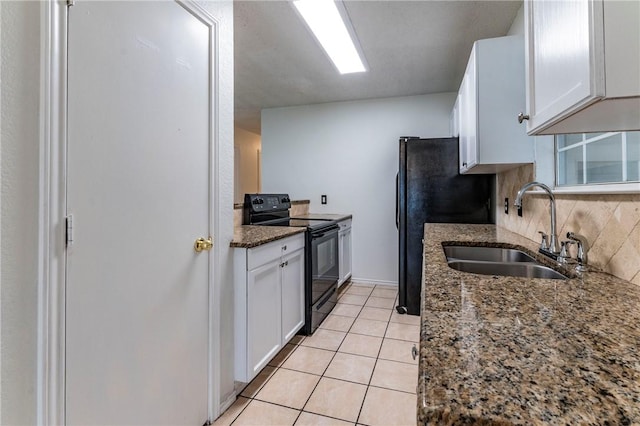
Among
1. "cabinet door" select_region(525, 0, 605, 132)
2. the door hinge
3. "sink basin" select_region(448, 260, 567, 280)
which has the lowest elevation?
"sink basin" select_region(448, 260, 567, 280)

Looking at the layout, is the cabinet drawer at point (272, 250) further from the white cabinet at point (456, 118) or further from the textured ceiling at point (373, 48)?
the white cabinet at point (456, 118)

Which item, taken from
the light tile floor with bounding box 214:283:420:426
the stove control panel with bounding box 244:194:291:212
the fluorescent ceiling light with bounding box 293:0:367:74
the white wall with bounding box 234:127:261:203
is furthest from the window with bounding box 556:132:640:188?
the white wall with bounding box 234:127:261:203

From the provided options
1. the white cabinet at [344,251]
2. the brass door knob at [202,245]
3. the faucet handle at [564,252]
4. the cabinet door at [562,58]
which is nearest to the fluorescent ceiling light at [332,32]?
the cabinet door at [562,58]

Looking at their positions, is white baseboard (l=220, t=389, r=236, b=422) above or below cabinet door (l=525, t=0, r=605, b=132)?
below

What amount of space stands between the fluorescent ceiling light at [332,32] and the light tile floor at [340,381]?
2.16 metres

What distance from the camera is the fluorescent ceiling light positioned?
2002mm

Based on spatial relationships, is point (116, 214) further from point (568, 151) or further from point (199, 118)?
point (568, 151)

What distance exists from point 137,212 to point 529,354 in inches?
49.7

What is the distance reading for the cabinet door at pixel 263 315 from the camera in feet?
5.89

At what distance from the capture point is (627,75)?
0.66 meters

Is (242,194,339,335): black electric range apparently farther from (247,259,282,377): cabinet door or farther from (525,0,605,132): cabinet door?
(525,0,605,132): cabinet door

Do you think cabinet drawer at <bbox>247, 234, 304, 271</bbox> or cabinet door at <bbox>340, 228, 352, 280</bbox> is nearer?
cabinet drawer at <bbox>247, 234, 304, 271</bbox>

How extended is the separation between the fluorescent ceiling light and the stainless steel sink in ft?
5.50

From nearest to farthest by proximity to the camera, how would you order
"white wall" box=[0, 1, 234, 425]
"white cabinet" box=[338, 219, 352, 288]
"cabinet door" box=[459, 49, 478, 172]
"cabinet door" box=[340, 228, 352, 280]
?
"white wall" box=[0, 1, 234, 425], "cabinet door" box=[459, 49, 478, 172], "white cabinet" box=[338, 219, 352, 288], "cabinet door" box=[340, 228, 352, 280]
